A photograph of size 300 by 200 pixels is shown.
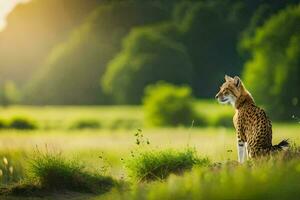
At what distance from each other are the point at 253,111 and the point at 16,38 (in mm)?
100508

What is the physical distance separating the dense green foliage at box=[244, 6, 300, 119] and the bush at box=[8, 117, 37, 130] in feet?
60.0

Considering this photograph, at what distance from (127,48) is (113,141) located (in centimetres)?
6038

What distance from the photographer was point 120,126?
73750 mm

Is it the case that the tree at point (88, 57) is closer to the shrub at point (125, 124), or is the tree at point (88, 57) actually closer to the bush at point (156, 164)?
the shrub at point (125, 124)

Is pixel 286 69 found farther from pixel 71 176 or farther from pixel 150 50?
pixel 71 176

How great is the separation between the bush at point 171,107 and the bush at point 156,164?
165 ft

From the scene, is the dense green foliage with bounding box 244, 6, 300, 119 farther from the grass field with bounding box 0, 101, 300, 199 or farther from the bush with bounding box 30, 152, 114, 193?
the bush with bounding box 30, 152, 114, 193

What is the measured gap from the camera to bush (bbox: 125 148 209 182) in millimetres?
15391

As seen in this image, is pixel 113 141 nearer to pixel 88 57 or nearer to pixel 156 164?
pixel 156 164

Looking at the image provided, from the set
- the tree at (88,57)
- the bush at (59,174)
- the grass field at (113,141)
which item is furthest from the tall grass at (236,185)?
the tree at (88,57)

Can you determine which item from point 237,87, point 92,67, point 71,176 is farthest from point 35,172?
point 92,67

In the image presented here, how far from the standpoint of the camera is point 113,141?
122ft

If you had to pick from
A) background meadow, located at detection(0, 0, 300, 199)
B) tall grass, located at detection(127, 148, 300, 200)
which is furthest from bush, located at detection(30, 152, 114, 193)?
background meadow, located at detection(0, 0, 300, 199)

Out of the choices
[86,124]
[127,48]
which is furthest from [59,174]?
[127,48]
